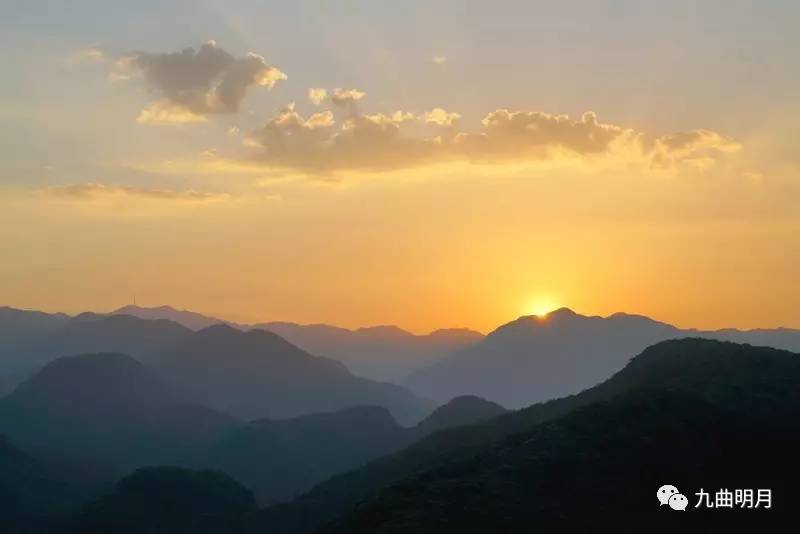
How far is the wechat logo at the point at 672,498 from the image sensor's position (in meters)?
54.8

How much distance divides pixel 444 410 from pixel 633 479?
448ft

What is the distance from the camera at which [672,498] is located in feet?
182

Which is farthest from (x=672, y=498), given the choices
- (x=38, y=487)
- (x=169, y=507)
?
(x=38, y=487)

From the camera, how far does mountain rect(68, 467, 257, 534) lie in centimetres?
11119

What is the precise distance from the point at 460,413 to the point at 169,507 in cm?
8592

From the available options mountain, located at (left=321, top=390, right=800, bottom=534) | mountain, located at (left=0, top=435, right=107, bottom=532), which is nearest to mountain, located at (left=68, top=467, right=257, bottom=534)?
mountain, located at (left=0, top=435, right=107, bottom=532)

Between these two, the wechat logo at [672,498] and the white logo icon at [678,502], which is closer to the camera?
the white logo icon at [678,502]

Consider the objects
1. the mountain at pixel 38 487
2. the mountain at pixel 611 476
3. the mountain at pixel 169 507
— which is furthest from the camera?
the mountain at pixel 38 487

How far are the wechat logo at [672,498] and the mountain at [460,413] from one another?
12151 centimetres

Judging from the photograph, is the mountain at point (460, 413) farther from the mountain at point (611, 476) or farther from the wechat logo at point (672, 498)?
the wechat logo at point (672, 498)

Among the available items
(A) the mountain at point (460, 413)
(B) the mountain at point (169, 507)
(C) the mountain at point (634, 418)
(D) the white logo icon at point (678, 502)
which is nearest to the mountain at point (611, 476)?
(C) the mountain at point (634, 418)

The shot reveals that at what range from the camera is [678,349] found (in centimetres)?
10019

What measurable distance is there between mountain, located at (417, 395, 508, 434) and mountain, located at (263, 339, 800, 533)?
5883 centimetres

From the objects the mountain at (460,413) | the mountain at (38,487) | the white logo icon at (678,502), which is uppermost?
the mountain at (460,413)
